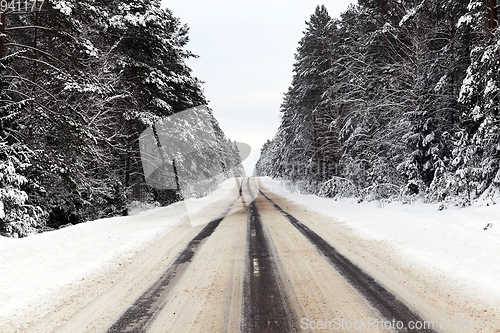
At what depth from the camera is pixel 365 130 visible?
51.0 feet

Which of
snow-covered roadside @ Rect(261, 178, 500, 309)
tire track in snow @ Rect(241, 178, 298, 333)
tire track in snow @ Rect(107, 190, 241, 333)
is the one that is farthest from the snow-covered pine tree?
tire track in snow @ Rect(107, 190, 241, 333)

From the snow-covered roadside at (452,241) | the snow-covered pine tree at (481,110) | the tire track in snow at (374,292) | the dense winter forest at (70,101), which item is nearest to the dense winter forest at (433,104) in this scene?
the snow-covered pine tree at (481,110)

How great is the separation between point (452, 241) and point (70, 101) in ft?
46.1

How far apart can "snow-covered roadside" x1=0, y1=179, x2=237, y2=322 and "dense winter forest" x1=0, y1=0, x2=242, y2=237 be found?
132 cm

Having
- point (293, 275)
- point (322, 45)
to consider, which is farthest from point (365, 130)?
point (293, 275)

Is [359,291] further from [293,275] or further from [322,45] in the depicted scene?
[322,45]

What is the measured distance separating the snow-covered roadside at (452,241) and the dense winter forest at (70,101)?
8783 mm

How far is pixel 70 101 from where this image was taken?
1123 cm

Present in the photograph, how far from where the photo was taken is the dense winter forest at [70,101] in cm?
732

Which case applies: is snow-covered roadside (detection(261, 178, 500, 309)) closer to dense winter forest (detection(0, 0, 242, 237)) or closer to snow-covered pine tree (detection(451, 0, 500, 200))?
snow-covered pine tree (detection(451, 0, 500, 200))

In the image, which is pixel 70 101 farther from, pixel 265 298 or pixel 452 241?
pixel 452 241

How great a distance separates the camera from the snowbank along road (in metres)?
3.12

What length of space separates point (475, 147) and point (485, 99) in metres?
1.61

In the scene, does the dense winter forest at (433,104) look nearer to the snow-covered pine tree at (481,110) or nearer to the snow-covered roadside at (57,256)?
the snow-covered pine tree at (481,110)
